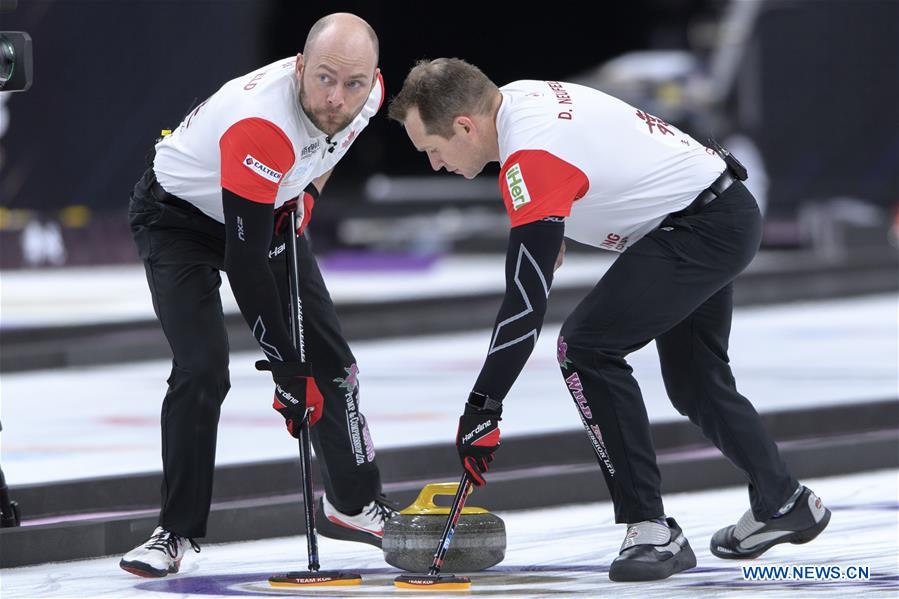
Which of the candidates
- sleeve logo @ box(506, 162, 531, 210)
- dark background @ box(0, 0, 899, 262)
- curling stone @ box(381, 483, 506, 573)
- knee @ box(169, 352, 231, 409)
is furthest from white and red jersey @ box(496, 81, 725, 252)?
dark background @ box(0, 0, 899, 262)

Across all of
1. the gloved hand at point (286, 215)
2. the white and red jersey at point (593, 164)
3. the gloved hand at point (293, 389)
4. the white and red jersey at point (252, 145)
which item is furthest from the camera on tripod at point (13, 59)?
the white and red jersey at point (593, 164)

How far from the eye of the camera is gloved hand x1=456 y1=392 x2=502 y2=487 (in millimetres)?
3615

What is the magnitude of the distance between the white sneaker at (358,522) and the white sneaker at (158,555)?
48 centimetres

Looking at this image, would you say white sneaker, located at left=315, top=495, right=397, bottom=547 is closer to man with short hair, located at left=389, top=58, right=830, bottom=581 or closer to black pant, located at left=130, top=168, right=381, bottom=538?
black pant, located at left=130, top=168, right=381, bottom=538

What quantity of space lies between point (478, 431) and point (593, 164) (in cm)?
70

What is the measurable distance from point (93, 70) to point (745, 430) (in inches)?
393

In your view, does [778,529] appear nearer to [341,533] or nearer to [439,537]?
[439,537]

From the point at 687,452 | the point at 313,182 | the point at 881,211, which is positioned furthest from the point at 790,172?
the point at 313,182

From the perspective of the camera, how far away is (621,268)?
151 inches

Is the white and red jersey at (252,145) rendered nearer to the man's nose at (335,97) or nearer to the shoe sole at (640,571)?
the man's nose at (335,97)

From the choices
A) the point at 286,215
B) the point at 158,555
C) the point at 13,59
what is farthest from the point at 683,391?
the point at 13,59

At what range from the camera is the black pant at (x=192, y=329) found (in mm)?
4008

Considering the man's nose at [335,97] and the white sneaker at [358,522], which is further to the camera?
the white sneaker at [358,522]

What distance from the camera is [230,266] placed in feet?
12.4
